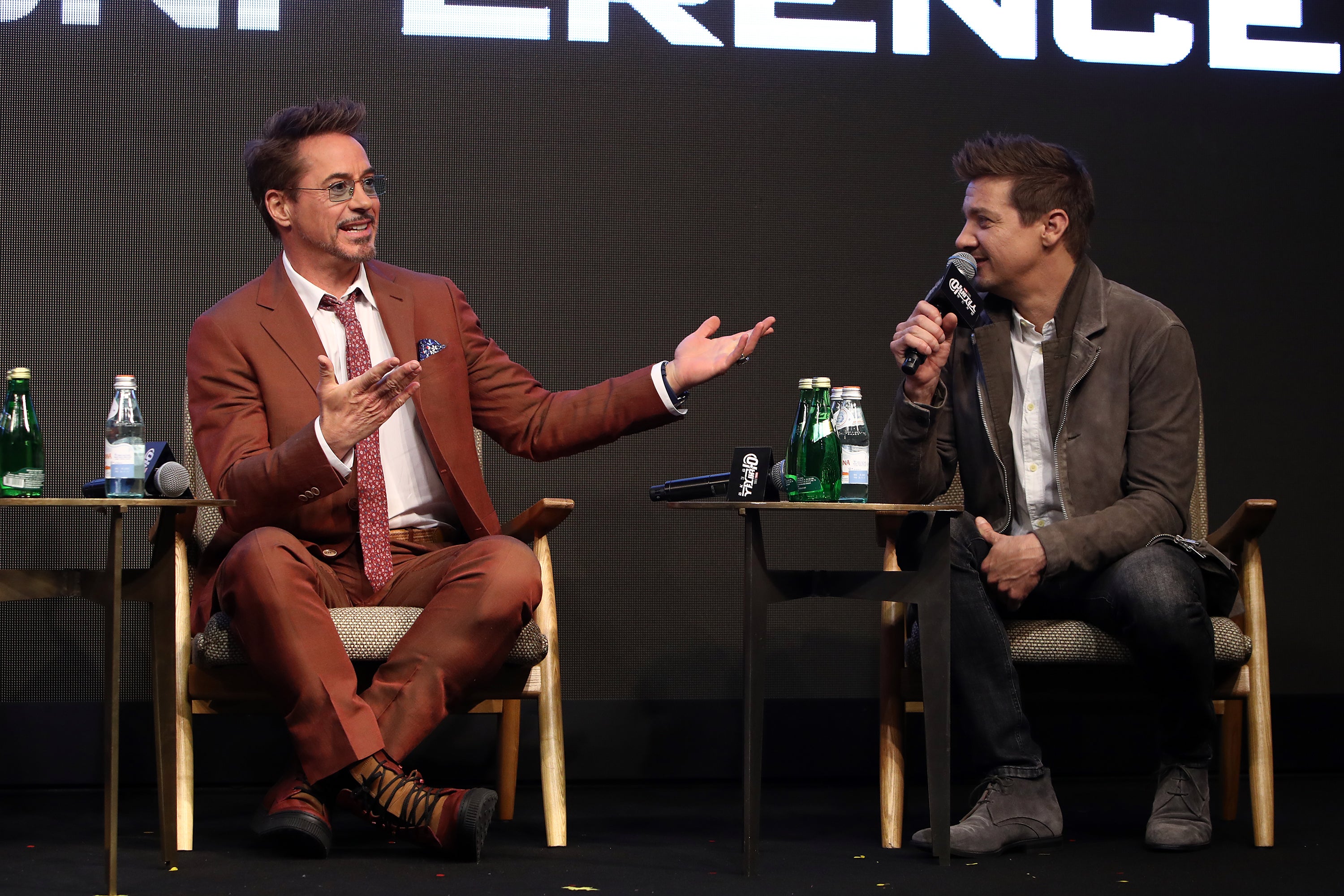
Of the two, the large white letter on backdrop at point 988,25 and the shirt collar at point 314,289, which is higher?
the large white letter on backdrop at point 988,25

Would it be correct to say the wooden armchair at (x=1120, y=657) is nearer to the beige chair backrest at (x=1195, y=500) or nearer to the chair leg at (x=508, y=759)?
the beige chair backrest at (x=1195, y=500)

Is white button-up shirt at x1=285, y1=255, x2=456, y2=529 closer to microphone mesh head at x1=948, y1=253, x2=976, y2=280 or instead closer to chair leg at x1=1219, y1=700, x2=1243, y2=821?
Answer: microphone mesh head at x1=948, y1=253, x2=976, y2=280

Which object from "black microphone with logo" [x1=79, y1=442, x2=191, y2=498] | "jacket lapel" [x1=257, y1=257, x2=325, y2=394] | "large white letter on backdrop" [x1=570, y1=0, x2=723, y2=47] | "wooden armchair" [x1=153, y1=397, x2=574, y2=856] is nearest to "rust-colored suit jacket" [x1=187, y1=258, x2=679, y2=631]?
"jacket lapel" [x1=257, y1=257, x2=325, y2=394]

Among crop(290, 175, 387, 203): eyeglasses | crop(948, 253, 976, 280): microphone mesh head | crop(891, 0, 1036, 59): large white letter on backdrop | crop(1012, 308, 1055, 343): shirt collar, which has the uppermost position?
crop(891, 0, 1036, 59): large white letter on backdrop

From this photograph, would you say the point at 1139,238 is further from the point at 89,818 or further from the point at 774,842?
the point at 89,818

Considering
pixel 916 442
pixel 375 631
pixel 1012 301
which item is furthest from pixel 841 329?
pixel 375 631

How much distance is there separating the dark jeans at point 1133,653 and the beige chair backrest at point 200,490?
995mm

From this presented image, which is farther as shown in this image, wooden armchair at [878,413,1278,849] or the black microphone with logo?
wooden armchair at [878,413,1278,849]

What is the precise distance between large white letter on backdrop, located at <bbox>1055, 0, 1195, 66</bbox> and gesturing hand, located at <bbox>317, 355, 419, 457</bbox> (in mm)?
2156

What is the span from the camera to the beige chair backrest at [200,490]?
101 inches

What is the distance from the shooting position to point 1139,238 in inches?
138

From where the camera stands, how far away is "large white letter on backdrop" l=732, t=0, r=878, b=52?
11.1ft

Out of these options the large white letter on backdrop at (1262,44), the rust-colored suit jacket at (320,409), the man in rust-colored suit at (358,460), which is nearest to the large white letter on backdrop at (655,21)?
the man in rust-colored suit at (358,460)

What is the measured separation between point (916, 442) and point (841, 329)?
1.00 m
